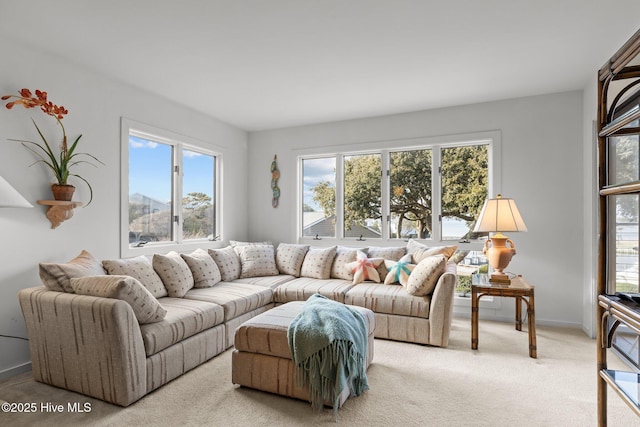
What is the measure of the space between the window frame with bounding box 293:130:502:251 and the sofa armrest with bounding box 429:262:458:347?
1.20 metres

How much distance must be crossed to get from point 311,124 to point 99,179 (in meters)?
2.76

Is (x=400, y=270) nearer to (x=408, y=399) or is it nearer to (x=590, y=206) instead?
(x=408, y=399)

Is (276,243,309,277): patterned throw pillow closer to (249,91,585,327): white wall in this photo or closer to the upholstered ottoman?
the upholstered ottoman

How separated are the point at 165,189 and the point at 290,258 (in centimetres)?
170

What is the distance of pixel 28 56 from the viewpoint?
8.84ft

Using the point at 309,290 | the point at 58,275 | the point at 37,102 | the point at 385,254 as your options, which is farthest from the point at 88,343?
the point at 385,254

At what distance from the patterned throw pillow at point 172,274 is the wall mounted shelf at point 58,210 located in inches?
30.5

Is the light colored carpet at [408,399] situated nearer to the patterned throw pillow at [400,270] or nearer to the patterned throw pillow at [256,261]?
the patterned throw pillow at [400,270]

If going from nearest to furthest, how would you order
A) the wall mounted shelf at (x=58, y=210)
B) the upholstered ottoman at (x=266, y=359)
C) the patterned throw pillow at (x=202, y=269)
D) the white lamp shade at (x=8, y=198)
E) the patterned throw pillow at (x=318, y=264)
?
the white lamp shade at (x=8, y=198), the upholstered ottoman at (x=266, y=359), the wall mounted shelf at (x=58, y=210), the patterned throw pillow at (x=202, y=269), the patterned throw pillow at (x=318, y=264)

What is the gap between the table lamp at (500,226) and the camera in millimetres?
3180

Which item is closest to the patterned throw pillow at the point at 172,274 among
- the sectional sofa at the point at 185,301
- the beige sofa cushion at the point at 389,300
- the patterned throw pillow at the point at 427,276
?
the sectional sofa at the point at 185,301

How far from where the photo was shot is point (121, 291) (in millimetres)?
2227

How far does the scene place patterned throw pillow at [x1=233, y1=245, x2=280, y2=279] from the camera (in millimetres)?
4230

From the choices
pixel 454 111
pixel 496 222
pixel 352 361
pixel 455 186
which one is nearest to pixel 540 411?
pixel 352 361
